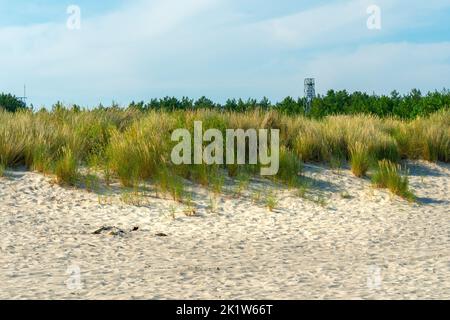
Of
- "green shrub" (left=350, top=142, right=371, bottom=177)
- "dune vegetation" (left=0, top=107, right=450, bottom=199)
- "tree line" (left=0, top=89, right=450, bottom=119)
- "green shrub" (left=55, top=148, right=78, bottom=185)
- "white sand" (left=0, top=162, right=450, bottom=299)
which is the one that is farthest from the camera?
"tree line" (left=0, top=89, right=450, bottom=119)

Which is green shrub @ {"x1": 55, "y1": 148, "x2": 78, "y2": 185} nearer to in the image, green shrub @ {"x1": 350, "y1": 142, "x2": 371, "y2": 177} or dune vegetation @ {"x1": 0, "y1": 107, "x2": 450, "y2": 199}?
dune vegetation @ {"x1": 0, "y1": 107, "x2": 450, "y2": 199}

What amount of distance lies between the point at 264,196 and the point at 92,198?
8.73 ft

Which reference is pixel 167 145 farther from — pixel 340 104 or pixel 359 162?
pixel 340 104

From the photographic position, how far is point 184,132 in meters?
12.8

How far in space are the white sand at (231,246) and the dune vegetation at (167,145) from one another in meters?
0.45

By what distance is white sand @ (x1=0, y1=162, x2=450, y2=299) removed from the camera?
20.9ft

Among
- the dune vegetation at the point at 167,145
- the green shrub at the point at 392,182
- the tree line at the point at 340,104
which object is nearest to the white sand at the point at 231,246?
the green shrub at the point at 392,182

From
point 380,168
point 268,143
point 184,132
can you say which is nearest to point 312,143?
point 268,143

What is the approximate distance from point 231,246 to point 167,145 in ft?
12.9

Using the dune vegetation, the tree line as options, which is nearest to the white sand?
the dune vegetation

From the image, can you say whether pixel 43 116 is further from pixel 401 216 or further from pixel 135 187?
pixel 401 216

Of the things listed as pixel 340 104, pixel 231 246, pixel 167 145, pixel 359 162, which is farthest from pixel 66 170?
pixel 340 104

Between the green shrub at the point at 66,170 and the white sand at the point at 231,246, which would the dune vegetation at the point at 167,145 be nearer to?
the green shrub at the point at 66,170

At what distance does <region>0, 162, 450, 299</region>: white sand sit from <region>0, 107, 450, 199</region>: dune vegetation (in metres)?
0.45
